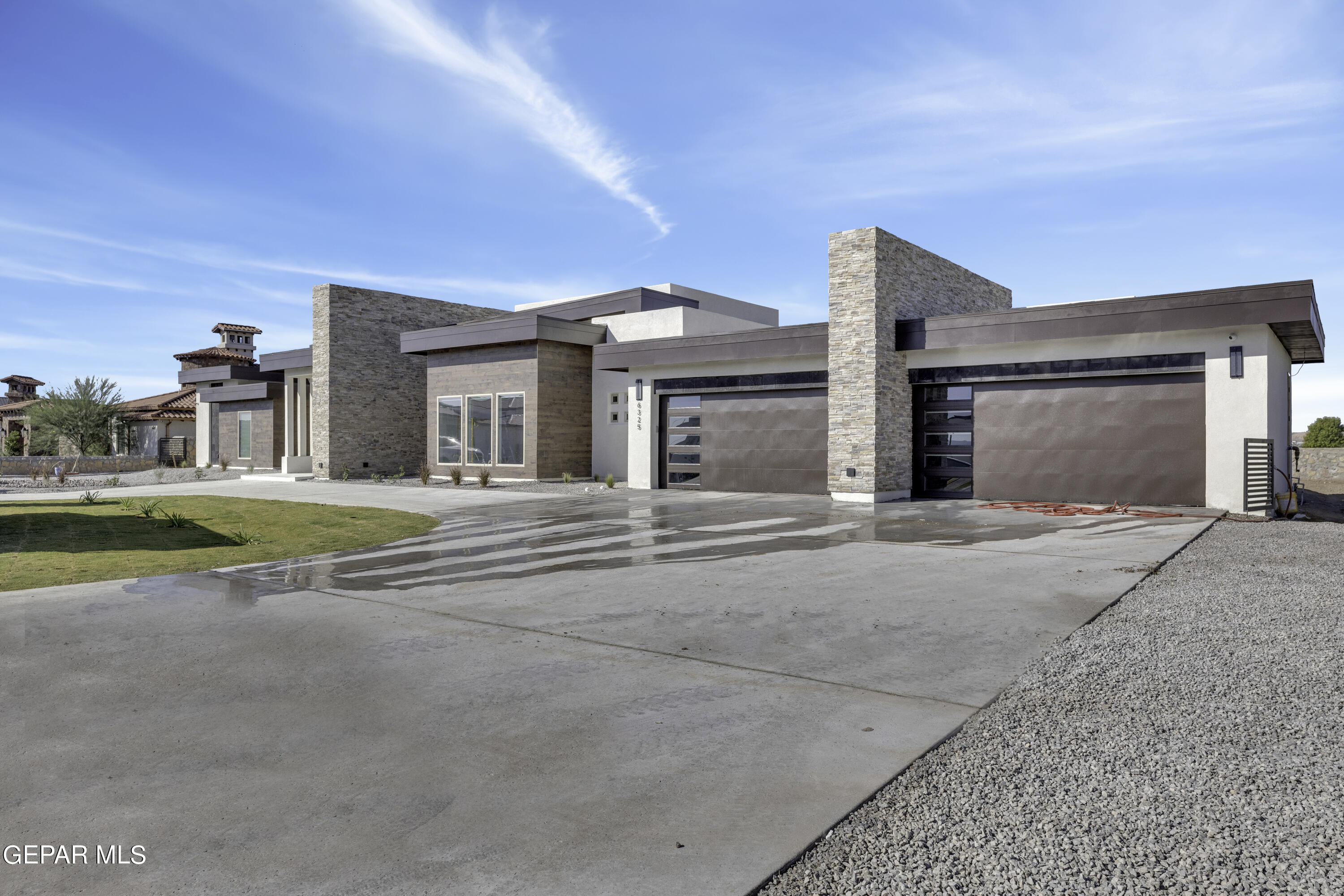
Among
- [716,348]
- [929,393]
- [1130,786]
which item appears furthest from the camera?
[716,348]

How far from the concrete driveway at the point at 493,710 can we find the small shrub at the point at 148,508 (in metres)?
7.15

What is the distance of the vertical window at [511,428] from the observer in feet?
83.6

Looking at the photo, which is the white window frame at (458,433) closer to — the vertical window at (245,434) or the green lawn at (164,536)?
the green lawn at (164,536)

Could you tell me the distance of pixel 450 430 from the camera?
90.3 ft

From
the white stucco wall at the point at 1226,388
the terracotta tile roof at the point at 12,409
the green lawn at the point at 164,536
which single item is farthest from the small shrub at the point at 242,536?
the terracotta tile roof at the point at 12,409

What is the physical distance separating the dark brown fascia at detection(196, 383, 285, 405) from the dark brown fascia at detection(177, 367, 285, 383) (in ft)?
0.94

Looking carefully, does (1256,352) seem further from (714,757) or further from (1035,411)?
(714,757)

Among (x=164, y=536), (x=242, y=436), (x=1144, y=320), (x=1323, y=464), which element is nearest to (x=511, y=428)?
(x=164, y=536)

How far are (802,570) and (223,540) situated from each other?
9.13m

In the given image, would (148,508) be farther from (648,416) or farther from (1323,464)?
(1323,464)

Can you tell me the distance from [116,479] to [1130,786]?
32.5m

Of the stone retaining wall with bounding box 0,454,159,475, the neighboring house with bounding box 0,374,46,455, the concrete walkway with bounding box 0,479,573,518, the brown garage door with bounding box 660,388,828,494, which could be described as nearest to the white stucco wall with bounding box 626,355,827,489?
the brown garage door with bounding box 660,388,828,494

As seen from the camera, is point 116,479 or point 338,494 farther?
point 116,479

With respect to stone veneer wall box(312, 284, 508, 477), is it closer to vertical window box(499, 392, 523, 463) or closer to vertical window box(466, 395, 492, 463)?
vertical window box(466, 395, 492, 463)
